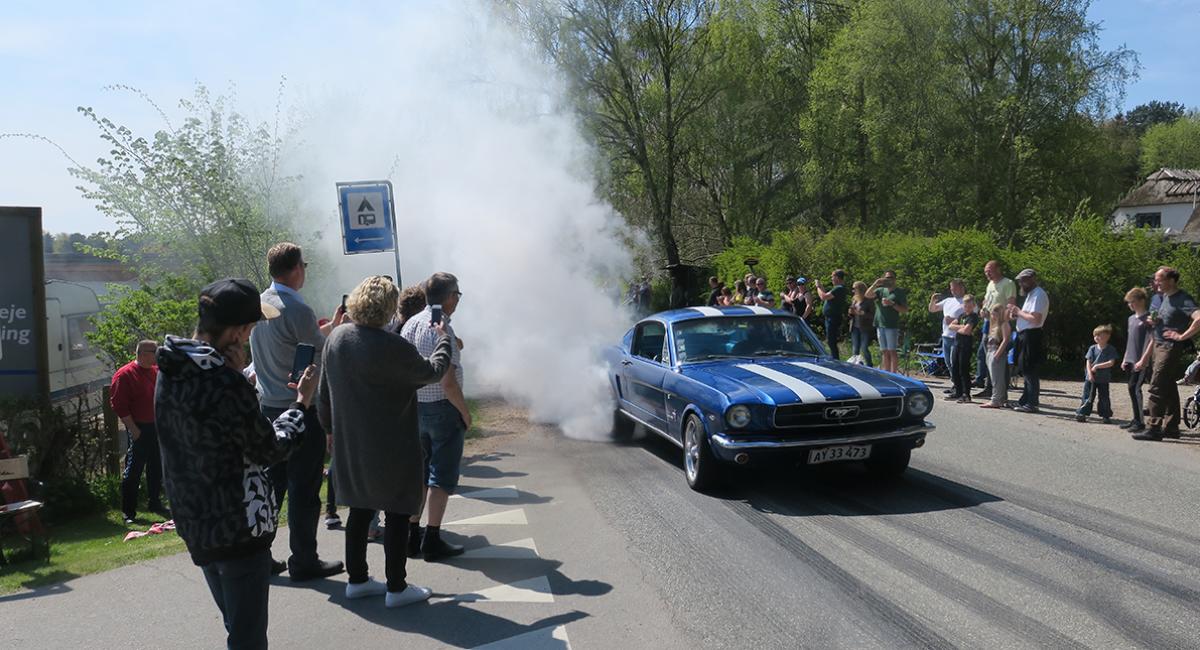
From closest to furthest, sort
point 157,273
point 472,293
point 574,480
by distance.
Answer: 1. point 574,480
2. point 157,273
3. point 472,293

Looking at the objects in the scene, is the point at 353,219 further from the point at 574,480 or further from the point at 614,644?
the point at 614,644

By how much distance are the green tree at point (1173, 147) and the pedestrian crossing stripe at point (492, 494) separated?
3104 inches

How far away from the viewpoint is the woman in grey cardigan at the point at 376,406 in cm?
432

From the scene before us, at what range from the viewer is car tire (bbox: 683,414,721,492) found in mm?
6910

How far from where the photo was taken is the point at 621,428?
31.9 feet

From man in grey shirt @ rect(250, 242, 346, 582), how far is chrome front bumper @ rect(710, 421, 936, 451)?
9.88 ft

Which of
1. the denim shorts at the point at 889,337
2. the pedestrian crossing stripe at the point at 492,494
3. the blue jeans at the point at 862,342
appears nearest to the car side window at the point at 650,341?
the pedestrian crossing stripe at the point at 492,494

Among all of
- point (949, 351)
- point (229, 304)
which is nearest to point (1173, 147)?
point (949, 351)

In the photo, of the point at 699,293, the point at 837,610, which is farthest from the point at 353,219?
the point at 699,293

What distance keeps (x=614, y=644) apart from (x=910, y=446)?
3711 mm

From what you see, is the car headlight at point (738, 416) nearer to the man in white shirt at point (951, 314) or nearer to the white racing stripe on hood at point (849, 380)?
the white racing stripe on hood at point (849, 380)

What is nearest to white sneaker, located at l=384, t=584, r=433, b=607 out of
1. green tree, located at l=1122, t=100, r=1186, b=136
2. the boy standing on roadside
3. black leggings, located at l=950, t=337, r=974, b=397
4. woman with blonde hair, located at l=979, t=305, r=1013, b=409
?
the boy standing on roadside

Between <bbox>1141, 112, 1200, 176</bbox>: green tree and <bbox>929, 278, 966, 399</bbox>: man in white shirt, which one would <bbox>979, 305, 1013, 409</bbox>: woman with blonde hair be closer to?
<bbox>929, 278, 966, 399</bbox>: man in white shirt

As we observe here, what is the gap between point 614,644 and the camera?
4.14 meters
